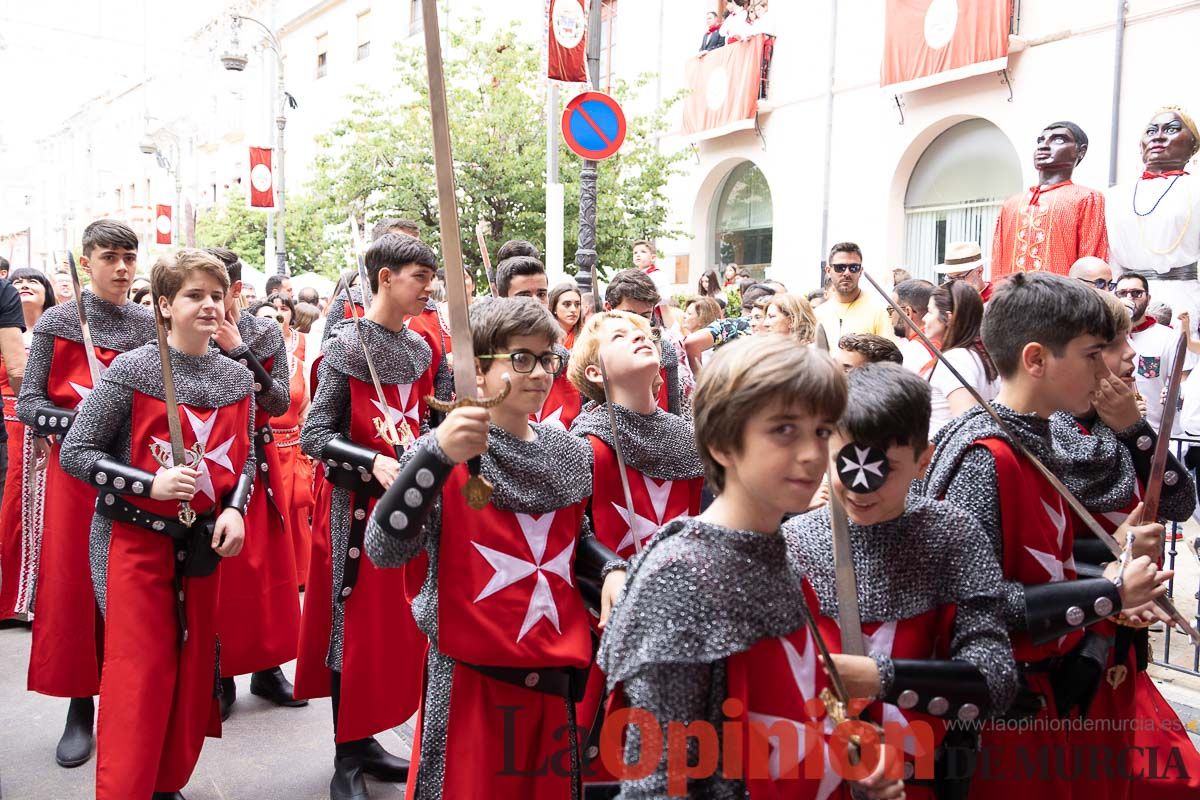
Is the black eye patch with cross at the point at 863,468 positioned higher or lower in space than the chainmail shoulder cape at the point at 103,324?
lower

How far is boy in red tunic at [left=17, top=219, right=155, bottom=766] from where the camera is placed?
414 centimetres

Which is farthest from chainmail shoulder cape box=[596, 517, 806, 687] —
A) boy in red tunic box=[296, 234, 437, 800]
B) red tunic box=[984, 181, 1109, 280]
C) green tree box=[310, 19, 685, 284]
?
green tree box=[310, 19, 685, 284]

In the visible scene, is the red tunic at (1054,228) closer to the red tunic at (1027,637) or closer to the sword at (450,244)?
the red tunic at (1027,637)

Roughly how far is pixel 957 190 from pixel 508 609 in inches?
481

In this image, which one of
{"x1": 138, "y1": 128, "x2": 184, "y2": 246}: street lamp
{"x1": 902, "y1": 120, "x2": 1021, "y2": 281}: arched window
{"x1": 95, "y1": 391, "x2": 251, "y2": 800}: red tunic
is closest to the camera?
{"x1": 95, "y1": 391, "x2": 251, "y2": 800}: red tunic

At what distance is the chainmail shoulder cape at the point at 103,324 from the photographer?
4.30m

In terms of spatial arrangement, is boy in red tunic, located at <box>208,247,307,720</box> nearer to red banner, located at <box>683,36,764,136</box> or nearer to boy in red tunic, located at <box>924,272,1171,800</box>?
boy in red tunic, located at <box>924,272,1171,800</box>

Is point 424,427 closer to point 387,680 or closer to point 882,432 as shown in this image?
point 387,680

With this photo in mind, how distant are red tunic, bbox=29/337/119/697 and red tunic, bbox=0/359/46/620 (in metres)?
0.84

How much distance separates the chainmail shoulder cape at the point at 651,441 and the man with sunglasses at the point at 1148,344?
13.4 ft

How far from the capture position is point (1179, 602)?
19.1 ft

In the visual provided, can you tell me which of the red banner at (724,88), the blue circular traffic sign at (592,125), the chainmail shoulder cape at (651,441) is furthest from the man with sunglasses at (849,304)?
the red banner at (724,88)

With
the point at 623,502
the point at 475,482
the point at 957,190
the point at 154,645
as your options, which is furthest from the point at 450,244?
the point at 957,190

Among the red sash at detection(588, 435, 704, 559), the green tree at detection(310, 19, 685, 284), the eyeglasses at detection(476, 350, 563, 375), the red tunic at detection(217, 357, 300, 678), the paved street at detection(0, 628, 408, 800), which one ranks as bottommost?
the paved street at detection(0, 628, 408, 800)
